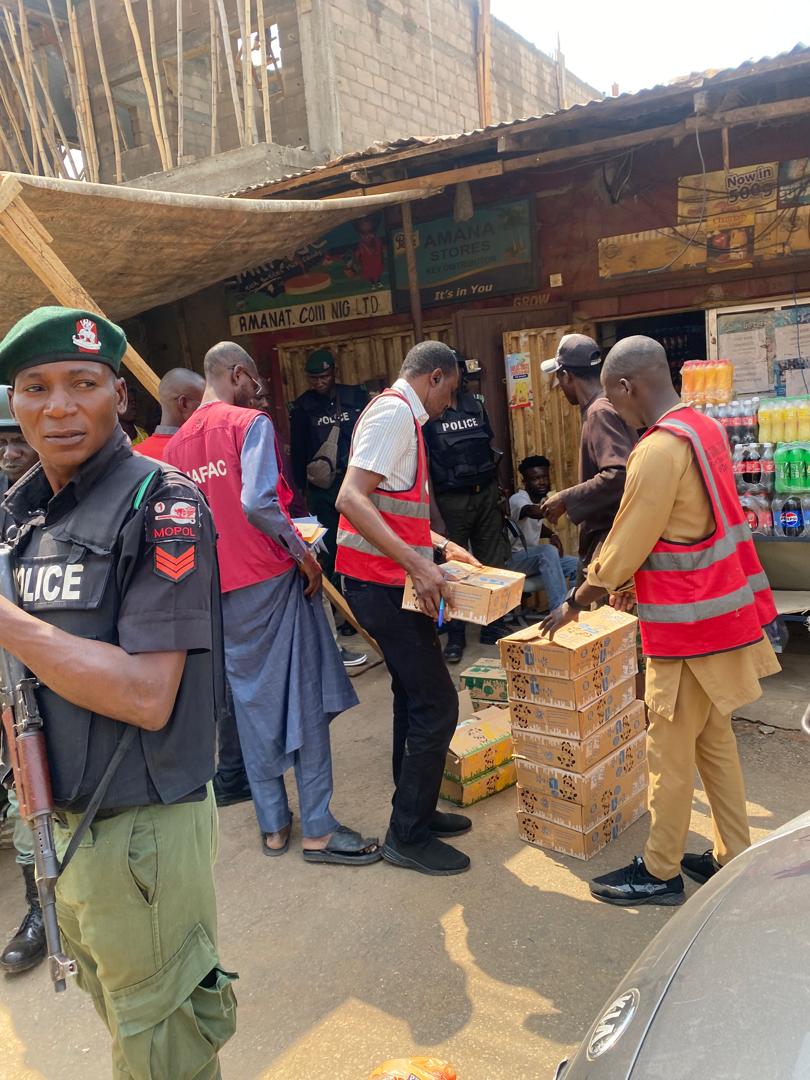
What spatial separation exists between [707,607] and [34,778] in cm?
206

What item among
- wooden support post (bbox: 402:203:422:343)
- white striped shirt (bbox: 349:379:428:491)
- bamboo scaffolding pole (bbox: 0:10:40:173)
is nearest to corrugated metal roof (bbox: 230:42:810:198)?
wooden support post (bbox: 402:203:422:343)

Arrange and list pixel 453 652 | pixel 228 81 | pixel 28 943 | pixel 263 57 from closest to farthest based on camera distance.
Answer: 1. pixel 28 943
2. pixel 453 652
3. pixel 263 57
4. pixel 228 81

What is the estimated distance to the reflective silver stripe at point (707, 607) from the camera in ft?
8.50

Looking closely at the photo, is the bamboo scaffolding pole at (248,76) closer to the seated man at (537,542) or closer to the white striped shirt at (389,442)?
the seated man at (537,542)

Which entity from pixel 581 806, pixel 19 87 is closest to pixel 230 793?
pixel 581 806

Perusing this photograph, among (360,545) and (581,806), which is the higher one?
(360,545)

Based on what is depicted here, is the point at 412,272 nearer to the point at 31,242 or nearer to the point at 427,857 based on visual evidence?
the point at 31,242

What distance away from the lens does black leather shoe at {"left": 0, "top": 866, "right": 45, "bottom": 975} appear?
291cm

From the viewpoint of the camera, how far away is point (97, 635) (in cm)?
150

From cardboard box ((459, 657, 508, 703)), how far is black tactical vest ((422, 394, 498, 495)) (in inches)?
69.6

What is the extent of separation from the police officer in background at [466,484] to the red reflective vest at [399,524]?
8.49 feet

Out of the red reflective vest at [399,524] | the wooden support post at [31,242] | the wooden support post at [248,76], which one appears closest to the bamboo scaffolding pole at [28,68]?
the wooden support post at [248,76]

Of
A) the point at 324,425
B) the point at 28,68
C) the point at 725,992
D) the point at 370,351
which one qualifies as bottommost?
the point at 725,992

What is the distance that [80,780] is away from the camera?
152 cm
